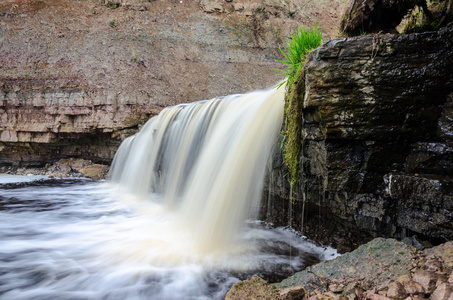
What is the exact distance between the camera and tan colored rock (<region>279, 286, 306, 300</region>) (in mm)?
1709

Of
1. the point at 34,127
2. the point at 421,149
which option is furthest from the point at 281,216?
the point at 34,127

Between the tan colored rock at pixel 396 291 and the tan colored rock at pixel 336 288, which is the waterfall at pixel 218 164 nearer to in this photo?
the tan colored rock at pixel 336 288

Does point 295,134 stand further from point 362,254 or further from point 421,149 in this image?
point 362,254

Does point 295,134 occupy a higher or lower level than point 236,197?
higher

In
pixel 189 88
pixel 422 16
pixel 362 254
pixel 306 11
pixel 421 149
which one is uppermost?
pixel 306 11

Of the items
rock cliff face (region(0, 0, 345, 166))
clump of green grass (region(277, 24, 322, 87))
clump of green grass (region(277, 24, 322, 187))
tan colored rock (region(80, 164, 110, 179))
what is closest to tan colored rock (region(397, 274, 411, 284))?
clump of green grass (region(277, 24, 322, 187))

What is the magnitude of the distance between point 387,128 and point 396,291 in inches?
55.1

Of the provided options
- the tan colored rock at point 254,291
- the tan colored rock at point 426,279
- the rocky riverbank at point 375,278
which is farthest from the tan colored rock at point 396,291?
Answer: the tan colored rock at point 254,291

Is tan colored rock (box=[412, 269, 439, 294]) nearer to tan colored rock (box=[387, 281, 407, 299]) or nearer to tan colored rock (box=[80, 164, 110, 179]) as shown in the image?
tan colored rock (box=[387, 281, 407, 299])

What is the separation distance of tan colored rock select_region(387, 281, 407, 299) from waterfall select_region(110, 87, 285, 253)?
74.8 inches

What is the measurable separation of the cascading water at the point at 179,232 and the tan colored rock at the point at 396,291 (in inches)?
43.3

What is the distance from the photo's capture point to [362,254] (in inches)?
81.0

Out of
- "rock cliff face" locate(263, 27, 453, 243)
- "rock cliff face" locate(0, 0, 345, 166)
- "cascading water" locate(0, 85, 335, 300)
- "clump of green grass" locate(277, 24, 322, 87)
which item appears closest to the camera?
"rock cliff face" locate(263, 27, 453, 243)

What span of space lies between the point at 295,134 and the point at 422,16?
1.76 meters
